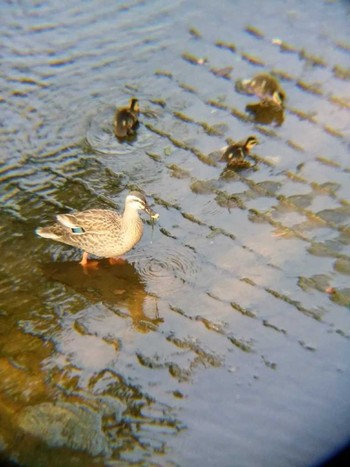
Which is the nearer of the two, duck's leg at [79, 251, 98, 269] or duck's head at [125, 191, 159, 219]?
duck's head at [125, 191, 159, 219]

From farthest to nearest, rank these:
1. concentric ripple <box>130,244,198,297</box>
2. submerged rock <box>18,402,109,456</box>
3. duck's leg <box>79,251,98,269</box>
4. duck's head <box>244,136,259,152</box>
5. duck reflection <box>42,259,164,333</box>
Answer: duck's head <box>244,136,259,152</box>
duck's leg <box>79,251,98,269</box>
concentric ripple <box>130,244,198,297</box>
duck reflection <box>42,259,164,333</box>
submerged rock <box>18,402,109,456</box>

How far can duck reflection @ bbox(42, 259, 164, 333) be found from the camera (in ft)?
16.3

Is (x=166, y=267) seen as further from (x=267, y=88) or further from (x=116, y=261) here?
(x=267, y=88)

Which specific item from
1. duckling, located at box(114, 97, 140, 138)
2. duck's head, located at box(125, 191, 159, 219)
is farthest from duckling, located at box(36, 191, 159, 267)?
duckling, located at box(114, 97, 140, 138)

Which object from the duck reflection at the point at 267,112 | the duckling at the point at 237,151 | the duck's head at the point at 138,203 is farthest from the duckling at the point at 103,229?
the duck reflection at the point at 267,112

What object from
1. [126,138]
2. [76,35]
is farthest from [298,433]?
[76,35]

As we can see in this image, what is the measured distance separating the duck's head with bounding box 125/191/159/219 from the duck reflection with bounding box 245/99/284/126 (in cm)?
196

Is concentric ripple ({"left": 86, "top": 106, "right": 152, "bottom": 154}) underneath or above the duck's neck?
underneath

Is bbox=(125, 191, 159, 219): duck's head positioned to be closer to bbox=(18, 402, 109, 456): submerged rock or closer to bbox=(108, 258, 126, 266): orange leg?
bbox=(108, 258, 126, 266): orange leg

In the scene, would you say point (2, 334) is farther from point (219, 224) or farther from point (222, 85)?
point (222, 85)

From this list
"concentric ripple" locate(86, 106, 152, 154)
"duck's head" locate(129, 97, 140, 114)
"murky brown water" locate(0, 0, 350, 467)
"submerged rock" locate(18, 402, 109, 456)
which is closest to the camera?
"submerged rock" locate(18, 402, 109, 456)

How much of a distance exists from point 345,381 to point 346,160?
2.49 m

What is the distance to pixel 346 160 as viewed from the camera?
6.27 metres

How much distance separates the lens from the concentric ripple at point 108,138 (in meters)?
6.59
